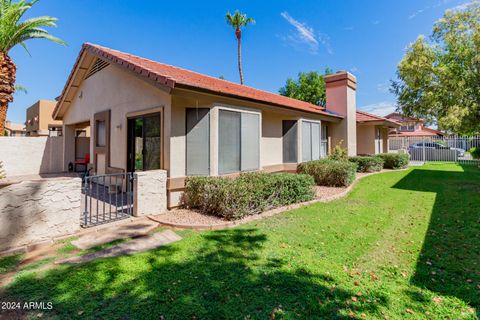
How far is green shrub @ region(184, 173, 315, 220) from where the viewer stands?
6.62 m

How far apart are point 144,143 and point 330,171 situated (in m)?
8.46

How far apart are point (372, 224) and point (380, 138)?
18.6 metres

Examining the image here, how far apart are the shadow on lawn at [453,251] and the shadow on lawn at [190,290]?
3.87 feet

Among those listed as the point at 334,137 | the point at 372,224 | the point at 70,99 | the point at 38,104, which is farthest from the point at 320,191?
the point at 38,104

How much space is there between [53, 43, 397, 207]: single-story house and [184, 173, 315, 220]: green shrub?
63 cm

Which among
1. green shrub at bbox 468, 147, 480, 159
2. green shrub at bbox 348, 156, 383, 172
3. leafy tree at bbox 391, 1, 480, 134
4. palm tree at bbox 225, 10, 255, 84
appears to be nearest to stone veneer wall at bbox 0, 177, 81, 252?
green shrub at bbox 348, 156, 383, 172

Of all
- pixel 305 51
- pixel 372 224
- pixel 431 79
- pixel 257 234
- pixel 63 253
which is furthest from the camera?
pixel 305 51

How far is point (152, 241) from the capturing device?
527 cm

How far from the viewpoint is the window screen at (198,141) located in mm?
7762

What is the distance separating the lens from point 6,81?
12586 millimetres

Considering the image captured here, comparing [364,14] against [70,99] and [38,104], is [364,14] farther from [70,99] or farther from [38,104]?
[38,104]

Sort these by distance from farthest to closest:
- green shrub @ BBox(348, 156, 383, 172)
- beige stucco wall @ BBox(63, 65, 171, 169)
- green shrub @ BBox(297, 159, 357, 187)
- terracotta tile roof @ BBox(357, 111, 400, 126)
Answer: terracotta tile roof @ BBox(357, 111, 400, 126), green shrub @ BBox(348, 156, 383, 172), green shrub @ BBox(297, 159, 357, 187), beige stucco wall @ BBox(63, 65, 171, 169)

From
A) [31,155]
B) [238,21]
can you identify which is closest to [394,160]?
[238,21]

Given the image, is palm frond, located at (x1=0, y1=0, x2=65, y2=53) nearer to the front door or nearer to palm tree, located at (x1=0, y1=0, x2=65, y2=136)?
palm tree, located at (x1=0, y1=0, x2=65, y2=136)
